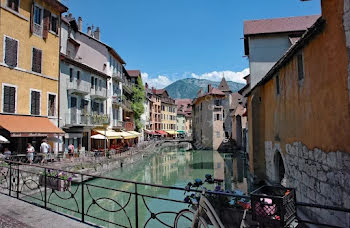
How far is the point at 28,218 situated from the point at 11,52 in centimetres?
1555

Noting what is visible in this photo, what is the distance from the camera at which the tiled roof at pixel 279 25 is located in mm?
16881

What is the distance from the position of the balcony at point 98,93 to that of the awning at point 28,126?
8735mm

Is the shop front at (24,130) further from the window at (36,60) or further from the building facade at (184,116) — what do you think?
the building facade at (184,116)

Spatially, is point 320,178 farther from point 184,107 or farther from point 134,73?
point 184,107

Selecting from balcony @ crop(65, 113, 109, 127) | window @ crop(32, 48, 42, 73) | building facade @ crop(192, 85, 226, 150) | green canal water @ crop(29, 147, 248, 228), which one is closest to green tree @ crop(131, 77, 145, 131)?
building facade @ crop(192, 85, 226, 150)

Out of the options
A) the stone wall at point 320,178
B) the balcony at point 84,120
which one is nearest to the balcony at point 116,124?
the balcony at point 84,120

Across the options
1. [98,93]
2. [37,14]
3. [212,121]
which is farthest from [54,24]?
[212,121]

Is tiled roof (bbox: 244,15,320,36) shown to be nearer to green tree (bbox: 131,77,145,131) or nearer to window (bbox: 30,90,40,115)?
window (bbox: 30,90,40,115)

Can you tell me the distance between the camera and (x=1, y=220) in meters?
5.22

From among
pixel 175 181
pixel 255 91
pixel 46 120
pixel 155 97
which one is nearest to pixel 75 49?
pixel 46 120

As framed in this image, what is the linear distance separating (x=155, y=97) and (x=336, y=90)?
63528 millimetres

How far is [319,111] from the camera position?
6.60 m

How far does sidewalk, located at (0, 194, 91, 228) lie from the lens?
16.2ft

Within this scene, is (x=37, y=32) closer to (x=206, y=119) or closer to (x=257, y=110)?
(x=257, y=110)
